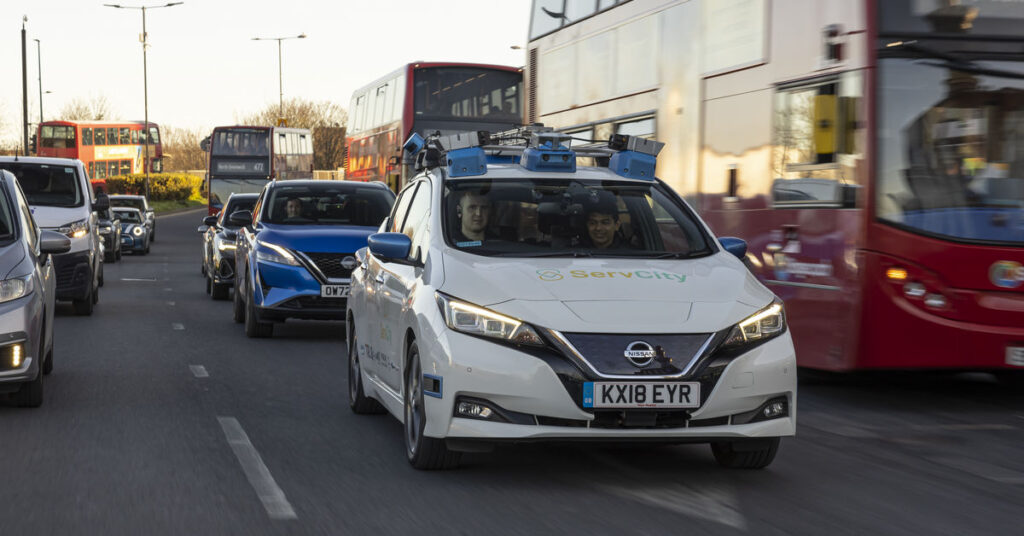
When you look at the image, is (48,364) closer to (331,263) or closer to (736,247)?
Result: (331,263)

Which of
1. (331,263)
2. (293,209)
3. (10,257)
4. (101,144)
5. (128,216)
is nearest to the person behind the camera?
(10,257)

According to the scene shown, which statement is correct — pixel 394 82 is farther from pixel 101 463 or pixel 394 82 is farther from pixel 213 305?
pixel 101 463

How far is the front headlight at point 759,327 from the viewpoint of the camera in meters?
6.67

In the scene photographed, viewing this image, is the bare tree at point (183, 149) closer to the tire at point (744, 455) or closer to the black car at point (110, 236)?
the black car at point (110, 236)

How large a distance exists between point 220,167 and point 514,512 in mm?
47153

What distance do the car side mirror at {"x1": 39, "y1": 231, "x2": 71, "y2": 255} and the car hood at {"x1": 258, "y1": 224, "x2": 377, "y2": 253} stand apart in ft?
14.2

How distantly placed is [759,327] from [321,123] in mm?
110844

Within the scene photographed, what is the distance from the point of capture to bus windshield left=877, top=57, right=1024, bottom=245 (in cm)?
973

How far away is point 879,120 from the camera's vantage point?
31.9ft

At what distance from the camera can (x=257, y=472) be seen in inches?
283

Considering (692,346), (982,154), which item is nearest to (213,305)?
(982,154)

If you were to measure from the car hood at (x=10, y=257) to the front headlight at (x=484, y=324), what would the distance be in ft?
12.1

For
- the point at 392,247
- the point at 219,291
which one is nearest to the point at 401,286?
the point at 392,247

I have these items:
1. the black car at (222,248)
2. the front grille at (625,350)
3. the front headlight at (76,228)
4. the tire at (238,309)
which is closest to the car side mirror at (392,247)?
the front grille at (625,350)
